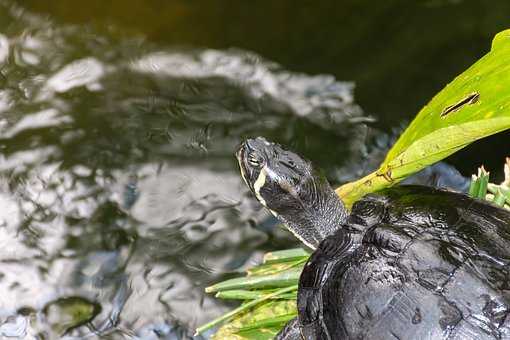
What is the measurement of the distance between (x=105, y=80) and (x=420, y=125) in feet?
4.67

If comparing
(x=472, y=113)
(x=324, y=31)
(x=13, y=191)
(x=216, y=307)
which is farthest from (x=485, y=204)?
(x=13, y=191)

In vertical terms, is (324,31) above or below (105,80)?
A: above

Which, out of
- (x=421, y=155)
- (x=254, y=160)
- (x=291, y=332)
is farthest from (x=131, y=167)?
→ (x=421, y=155)

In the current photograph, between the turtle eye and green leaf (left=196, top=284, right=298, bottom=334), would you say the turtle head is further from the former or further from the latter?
green leaf (left=196, top=284, right=298, bottom=334)

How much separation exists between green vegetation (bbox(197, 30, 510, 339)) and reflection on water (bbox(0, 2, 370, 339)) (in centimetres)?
22

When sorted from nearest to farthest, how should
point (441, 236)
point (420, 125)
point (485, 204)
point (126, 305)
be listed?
1. point (441, 236)
2. point (485, 204)
3. point (420, 125)
4. point (126, 305)

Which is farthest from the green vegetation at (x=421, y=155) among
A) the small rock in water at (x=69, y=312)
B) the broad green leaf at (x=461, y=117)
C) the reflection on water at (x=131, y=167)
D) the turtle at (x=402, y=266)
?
the small rock in water at (x=69, y=312)

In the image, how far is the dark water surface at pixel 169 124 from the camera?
7.27 feet

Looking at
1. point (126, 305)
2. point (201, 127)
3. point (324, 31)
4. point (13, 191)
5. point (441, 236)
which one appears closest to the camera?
point (441, 236)

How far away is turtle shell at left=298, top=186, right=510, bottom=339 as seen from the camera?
1313mm

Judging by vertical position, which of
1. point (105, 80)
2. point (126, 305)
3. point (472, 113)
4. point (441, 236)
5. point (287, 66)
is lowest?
point (126, 305)

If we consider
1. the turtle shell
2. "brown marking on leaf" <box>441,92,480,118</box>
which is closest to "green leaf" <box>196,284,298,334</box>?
the turtle shell

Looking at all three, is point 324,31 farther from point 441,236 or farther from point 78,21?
point 441,236

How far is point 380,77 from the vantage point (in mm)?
2715
